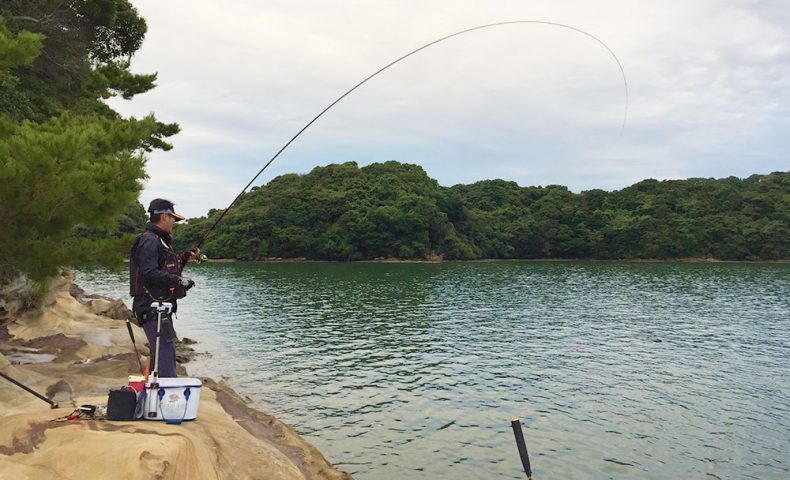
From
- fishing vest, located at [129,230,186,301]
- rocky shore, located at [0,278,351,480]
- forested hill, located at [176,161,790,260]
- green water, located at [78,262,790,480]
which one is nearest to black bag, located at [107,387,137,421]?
rocky shore, located at [0,278,351,480]

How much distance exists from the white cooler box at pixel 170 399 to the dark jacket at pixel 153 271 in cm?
107

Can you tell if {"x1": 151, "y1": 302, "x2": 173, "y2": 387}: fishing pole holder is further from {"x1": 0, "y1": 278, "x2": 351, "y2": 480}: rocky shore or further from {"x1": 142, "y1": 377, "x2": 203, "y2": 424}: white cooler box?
{"x1": 0, "y1": 278, "x2": 351, "y2": 480}: rocky shore

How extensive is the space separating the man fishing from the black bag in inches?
17.1

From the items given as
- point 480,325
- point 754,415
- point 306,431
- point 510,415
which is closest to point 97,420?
point 306,431

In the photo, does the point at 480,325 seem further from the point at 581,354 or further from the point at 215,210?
the point at 215,210

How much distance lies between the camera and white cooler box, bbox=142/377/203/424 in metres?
7.00

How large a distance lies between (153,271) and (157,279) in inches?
5.0

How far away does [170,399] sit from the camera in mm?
7121

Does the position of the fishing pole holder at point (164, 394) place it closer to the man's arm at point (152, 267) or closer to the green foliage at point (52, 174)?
the man's arm at point (152, 267)

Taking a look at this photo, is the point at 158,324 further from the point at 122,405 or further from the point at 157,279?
the point at 122,405

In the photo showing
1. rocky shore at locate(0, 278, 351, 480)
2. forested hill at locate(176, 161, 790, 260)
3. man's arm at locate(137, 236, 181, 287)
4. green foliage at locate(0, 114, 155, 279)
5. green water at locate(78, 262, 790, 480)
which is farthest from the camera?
forested hill at locate(176, 161, 790, 260)

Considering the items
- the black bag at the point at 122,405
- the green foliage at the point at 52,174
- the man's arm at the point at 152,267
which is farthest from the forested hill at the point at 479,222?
the black bag at the point at 122,405

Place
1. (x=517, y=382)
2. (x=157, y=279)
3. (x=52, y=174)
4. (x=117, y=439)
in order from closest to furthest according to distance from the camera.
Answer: (x=117, y=439) < (x=157, y=279) < (x=52, y=174) < (x=517, y=382)

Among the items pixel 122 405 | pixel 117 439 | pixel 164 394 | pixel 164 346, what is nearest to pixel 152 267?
pixel 164 346
